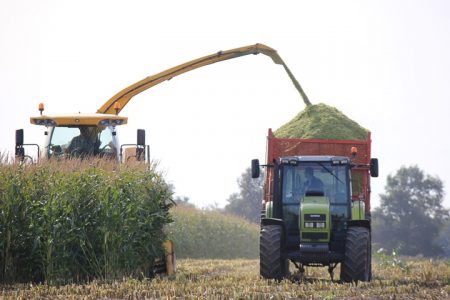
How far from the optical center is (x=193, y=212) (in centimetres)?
3266

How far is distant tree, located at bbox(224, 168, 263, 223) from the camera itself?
6469 cm

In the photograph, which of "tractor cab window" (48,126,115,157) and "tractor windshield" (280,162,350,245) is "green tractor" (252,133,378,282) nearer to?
"tractor windshield" (280,162,350,245)

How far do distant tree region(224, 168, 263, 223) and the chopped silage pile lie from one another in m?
45.5

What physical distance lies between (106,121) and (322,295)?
649 centimetres

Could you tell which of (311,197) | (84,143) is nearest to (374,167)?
(311,197)

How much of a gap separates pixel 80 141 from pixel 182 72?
13.2ft

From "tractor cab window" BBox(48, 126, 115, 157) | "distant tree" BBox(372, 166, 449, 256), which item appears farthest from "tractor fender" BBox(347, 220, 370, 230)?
"distant tree" BBox(372, 166, 449, 256)

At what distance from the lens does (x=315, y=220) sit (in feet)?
47.5

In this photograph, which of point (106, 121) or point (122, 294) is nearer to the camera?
point (122, 294)

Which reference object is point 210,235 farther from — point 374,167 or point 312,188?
point 374,167

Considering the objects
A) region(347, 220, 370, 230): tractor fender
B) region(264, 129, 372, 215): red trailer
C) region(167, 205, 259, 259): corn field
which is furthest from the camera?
region(167, 205, 259, 259): corn field

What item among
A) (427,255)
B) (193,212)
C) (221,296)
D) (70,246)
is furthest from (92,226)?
(427,255)

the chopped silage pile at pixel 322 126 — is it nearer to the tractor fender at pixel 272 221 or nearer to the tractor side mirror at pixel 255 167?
the tractor side mirror at pixel 255 167

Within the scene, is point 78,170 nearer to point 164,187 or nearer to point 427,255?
point 164,187
